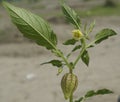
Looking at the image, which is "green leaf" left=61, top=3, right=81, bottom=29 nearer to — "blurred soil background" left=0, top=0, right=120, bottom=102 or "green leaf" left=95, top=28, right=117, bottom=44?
Result: "green leaf" left=95, top=28, right=117, bottom=44

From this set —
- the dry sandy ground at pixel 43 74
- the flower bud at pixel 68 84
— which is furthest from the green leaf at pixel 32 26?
the dry sandy ground at pixel 43 74

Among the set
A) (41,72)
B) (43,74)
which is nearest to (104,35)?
(43,74)

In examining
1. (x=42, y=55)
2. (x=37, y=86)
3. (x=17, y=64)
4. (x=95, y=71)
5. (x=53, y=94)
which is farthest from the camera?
(x=42, y=55)

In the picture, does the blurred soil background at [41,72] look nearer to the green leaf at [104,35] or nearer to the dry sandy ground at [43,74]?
the dry sandy ground at [43,74]

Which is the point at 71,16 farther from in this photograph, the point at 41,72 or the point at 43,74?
the point at 41,72

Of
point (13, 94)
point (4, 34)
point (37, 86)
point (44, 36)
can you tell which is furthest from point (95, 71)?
point (44, 36)

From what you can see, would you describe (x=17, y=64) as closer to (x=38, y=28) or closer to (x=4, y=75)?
(x=4, y=75)

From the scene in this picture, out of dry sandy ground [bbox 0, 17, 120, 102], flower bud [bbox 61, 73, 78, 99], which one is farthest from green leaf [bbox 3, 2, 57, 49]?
dry sandy ground [bbox 0, 17, 120, 102]
